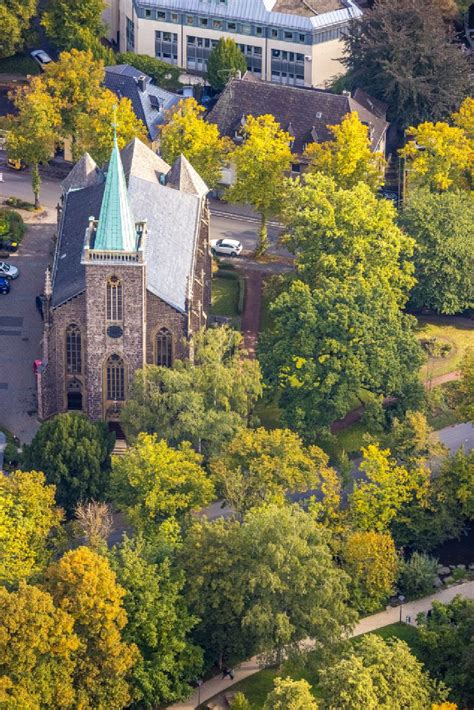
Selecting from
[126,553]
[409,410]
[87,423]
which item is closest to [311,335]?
[409,410]

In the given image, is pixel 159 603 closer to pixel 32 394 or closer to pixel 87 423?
pixel 87 423

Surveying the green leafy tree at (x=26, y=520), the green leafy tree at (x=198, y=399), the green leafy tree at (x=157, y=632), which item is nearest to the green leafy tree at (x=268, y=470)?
the green leafy tree at (x=198, y=399)

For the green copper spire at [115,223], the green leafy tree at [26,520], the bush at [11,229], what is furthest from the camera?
the bush at [11,229]

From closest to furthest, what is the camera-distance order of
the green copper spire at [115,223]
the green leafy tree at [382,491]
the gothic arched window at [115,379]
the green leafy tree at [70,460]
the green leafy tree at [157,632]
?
the green leafy tree at [157,632] → the green leafy tree at [382,491] → the green leafy tree at [70,460] → the green copper spire at [115,223] → the gothic arched window at [115,379]

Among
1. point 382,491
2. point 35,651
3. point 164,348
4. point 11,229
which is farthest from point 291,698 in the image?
point 11,229

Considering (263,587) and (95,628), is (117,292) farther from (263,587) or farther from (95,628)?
(95,628)

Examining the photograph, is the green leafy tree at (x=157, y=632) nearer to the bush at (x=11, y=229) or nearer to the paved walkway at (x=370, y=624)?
the paved walkway at (x=370, y=624)
